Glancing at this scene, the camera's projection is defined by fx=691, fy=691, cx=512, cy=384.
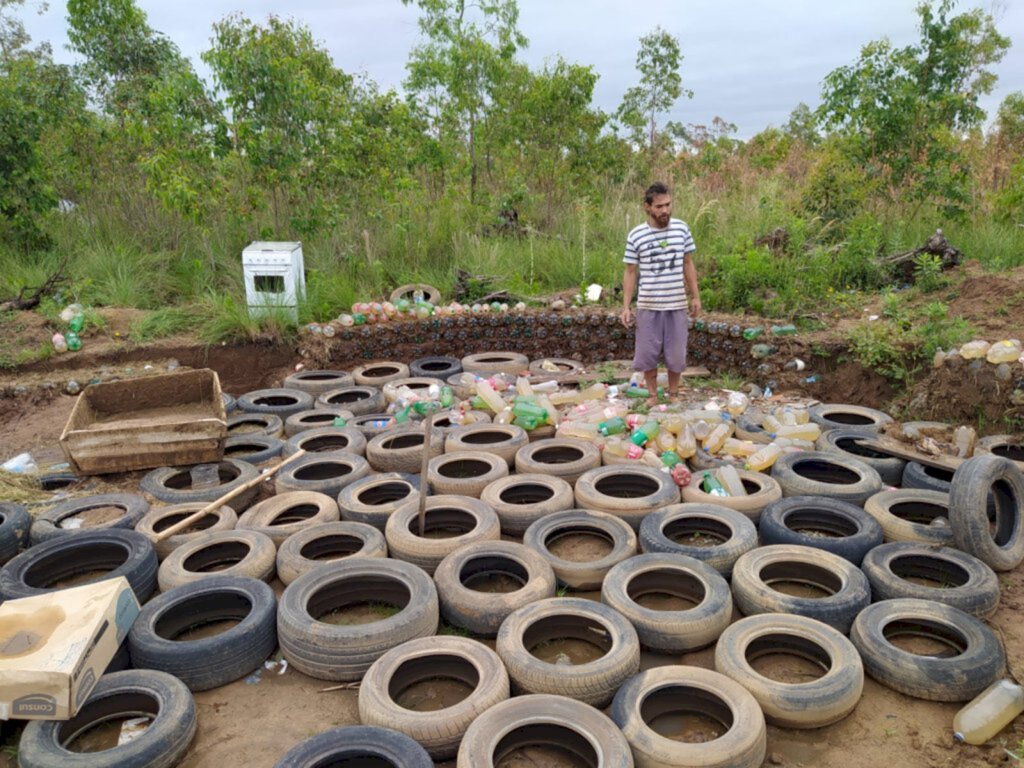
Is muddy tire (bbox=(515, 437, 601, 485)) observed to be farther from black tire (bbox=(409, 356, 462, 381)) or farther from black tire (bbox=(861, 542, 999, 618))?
black tire (bbox=(409, 356, 462, 381))

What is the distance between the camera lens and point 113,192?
12000mm

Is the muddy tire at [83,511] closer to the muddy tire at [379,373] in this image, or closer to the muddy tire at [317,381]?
the muddy tire at [317,381]

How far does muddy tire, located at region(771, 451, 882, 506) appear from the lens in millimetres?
4832

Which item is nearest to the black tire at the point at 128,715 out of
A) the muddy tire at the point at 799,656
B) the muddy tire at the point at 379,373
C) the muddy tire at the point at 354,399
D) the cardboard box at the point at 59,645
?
the cardboard box at the point at 59,645

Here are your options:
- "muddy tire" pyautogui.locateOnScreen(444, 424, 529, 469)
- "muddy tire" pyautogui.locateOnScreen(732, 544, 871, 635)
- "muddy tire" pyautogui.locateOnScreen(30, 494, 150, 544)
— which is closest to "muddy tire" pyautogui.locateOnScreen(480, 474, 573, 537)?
"muddy tire" pyautogui.locateOnScreen(444, 424, 529, 469)

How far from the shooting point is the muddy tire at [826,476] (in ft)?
15.9

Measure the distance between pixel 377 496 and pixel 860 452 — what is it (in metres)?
3.92

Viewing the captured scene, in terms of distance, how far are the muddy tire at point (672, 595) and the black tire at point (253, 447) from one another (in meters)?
3.29

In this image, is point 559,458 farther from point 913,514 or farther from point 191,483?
point 191,483

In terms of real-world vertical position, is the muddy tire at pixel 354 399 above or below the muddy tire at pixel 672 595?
above

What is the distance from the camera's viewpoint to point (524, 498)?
5312 mm

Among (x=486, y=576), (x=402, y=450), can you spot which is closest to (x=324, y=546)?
(x=486, y=576)

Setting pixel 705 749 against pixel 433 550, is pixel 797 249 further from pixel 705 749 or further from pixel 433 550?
pixel 705 749

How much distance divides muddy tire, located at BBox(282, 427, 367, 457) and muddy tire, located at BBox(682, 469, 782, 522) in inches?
111
